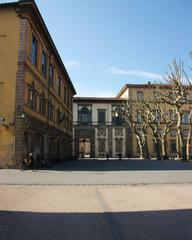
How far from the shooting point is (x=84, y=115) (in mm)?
58875

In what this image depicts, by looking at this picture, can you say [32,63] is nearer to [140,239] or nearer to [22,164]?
[22,164]

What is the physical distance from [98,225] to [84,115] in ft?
174

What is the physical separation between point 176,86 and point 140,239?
3070cm

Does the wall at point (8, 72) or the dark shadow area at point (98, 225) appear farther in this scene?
the wall at point (8, 72)

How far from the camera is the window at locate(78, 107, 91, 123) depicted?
58594 millimetres

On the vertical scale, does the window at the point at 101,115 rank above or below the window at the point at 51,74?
below

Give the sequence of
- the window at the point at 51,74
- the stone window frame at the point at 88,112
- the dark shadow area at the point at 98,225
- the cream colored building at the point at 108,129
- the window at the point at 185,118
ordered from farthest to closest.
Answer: the window at the point at 185,118 < the stone window frame at the point at 88,112 < the cream colored building at the point at 108,129 < the window at the point at 51,74 < the dark shadow area at the point at 98,225

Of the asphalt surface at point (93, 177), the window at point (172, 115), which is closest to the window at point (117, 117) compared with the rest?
the window at point (172, 115)

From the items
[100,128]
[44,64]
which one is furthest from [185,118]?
[44,64]

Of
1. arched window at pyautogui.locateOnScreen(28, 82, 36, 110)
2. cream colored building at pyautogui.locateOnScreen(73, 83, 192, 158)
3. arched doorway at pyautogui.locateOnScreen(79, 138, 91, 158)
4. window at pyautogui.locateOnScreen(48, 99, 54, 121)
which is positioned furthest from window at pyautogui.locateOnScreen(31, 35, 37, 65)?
arched doorway at pyautogui.locateOnScreen(79, 138, 91, 158)

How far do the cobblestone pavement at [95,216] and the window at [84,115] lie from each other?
48627 millimetres

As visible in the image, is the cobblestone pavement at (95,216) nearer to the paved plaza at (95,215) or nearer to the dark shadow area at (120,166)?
the paved plaza at (95,215)

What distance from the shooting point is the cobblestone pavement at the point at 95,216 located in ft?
17.3

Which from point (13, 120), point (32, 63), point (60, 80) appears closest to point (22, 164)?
point (13, 120)
